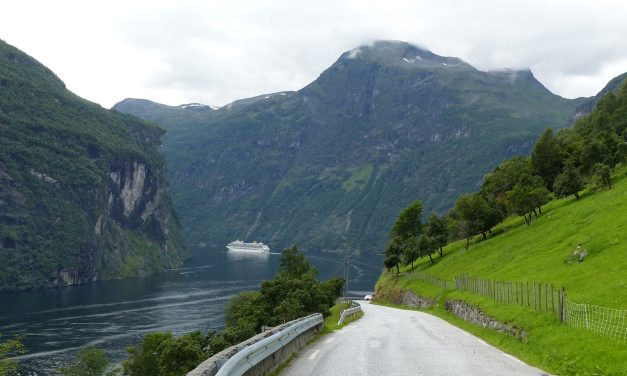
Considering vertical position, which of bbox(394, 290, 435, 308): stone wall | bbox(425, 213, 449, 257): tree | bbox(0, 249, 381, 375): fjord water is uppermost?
bbox(425, 213, 449, 257): tree

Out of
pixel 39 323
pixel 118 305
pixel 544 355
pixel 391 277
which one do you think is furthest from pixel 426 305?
pixel 118 305

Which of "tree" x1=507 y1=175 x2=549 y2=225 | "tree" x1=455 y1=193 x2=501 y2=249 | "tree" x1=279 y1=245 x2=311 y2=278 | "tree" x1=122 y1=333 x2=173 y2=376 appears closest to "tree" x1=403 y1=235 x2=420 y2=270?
"tree" x1=455 y1=193 x2=501 y2=249

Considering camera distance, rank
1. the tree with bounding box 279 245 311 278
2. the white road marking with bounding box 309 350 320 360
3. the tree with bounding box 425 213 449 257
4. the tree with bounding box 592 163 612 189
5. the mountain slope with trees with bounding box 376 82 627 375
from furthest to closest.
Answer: the tree with bounding box 279 245 311 278
the tree with bounding box 425 213 449 257
the tree with bounding box 592 163 612 189
the mountain slope with trees with bounding box 376 82 627 375
the white road marking with bounding box 309 350 320 360

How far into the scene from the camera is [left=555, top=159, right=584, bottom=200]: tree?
270 ft

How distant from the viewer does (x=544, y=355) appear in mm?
20844

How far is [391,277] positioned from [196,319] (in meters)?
47.0

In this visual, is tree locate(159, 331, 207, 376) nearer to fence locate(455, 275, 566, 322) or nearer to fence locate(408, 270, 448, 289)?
fence locate(408, 270, 448, 289)

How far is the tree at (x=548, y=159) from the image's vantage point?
104169mm

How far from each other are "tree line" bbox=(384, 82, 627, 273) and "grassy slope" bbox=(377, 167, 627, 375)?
250 centimetres

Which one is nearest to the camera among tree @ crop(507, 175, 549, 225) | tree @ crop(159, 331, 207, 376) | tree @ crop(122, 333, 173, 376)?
tree @ crop(159, 331, 207, 376)

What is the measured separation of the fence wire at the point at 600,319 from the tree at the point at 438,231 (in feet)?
236

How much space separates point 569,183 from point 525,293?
5249 cm

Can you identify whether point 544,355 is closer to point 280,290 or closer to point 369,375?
point 369,375

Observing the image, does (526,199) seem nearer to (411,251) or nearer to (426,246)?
(426,246)
